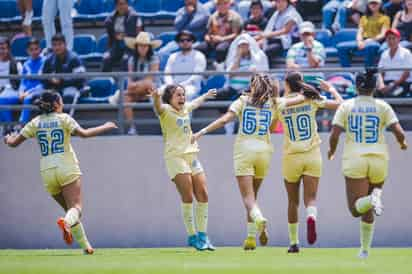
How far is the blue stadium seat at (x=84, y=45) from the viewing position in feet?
69.4

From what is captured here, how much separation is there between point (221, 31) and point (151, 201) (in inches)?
116

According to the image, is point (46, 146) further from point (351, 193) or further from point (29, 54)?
point (29, 54)

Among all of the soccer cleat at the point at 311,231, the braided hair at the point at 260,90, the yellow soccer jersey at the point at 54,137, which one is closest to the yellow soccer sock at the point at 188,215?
the yellow soccer jersey at the point at 54,137

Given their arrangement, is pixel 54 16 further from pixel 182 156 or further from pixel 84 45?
pixel 182 156

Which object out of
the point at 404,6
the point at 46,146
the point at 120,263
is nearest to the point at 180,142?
the point at 46,146

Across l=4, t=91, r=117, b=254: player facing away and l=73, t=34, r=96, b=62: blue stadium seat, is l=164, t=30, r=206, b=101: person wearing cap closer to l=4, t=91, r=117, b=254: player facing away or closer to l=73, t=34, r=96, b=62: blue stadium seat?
l=73, t=34, r=96, b=62: blue stadium seat

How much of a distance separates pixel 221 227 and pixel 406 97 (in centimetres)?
329

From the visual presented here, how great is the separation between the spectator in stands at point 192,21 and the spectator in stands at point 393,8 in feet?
9.49

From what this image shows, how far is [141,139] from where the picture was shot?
1859cm

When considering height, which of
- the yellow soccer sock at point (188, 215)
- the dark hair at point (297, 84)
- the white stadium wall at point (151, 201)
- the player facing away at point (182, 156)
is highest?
the dark hair at point (297, 84)

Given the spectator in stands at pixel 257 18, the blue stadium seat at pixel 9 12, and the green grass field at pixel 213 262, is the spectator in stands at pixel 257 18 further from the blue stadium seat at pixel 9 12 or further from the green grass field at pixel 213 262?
the blue stadium seat at pixel 9 12

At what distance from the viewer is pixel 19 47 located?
71.3 ft

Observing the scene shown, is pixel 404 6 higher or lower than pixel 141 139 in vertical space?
higher

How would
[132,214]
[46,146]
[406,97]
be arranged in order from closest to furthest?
[46,146] → [406,97] → [132,214]
